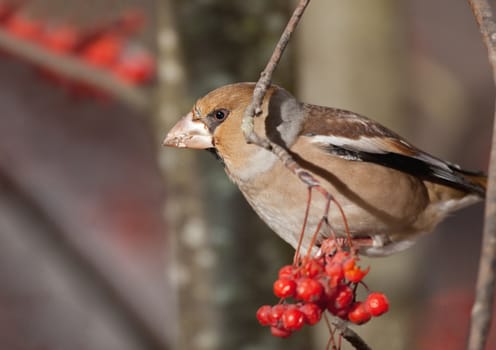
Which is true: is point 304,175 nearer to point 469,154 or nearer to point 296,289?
point 296,289

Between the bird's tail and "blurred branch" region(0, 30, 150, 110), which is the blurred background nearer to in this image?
"blurred branch" region(0, 30, 150, 110)

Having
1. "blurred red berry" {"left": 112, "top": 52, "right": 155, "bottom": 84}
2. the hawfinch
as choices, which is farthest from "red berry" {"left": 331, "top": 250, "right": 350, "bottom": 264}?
"blurred red berry" {"left": 112, "top": 52, "right": 155, "bottom": 84}

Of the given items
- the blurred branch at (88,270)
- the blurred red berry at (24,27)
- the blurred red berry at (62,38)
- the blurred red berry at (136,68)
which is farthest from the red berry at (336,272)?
the blurred branch at (88,270)

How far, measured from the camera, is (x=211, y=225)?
3.46 m

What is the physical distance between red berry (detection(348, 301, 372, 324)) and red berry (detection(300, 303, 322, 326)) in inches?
2.6

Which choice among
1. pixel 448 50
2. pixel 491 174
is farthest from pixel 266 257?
pixel 448 50

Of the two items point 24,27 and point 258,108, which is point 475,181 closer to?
point 258,108

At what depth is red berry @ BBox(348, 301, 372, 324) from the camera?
6.09 ft

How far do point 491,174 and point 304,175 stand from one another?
0.37m

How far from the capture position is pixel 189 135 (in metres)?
2.29

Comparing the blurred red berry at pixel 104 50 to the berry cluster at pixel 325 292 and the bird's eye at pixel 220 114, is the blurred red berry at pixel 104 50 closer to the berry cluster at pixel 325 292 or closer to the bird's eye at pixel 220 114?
the bird's eye at pixel 220 114

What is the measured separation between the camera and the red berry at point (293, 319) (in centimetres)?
187

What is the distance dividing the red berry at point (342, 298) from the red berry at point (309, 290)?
43 millimetres

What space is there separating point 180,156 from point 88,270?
136 centimetres
